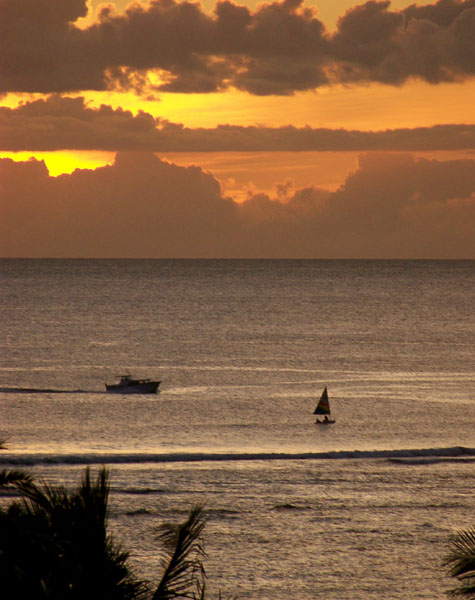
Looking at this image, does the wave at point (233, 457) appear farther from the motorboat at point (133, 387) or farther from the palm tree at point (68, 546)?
the palm tree at point (68, 546)

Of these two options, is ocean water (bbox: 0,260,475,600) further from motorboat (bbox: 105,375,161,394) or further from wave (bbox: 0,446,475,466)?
motorboat (bbox: 105,375,161,394)

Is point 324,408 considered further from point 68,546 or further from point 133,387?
point 68,546

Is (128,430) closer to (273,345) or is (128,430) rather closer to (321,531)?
(321,531)

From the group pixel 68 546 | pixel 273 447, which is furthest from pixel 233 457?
pixel 68 546

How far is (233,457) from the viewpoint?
170ft

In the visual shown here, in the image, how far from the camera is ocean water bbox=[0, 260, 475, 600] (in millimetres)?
33719

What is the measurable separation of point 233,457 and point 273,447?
200 inches

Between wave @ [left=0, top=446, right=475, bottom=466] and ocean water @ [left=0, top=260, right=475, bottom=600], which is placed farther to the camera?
wave @ [left=0, top=446, right=475, bottom=466]

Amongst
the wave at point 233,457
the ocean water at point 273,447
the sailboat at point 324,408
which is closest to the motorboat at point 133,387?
the ocean water at point 273,447

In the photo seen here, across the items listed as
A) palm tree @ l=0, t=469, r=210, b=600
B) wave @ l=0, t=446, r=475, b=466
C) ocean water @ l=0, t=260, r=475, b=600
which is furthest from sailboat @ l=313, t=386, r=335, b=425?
palm tree @ l=0, t=469, r=210, b=600

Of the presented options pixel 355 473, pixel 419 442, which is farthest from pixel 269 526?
pixel 419 442

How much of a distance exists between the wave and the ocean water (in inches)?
5.4

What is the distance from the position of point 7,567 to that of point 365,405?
212 feet

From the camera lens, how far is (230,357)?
362 feet
